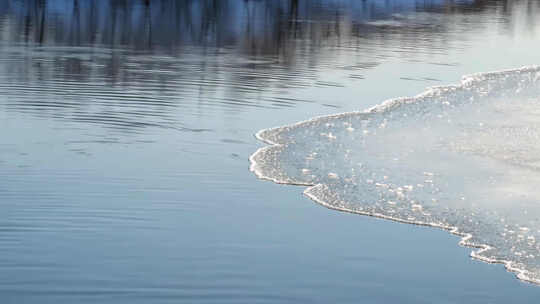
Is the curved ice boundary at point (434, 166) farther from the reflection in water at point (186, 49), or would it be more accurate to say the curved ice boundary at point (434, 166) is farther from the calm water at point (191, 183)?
the reflection in water at point (186, 49)

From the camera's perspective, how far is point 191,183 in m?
11.5

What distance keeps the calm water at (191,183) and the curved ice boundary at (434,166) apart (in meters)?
0.31

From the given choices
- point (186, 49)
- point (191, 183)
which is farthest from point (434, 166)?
point (186, 49)

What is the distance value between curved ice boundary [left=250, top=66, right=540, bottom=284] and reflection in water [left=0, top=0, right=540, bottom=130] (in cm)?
202

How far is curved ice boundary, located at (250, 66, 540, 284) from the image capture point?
32.9 feet

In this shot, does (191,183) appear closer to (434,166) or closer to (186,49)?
(434,166)

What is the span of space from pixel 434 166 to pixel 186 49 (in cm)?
1453

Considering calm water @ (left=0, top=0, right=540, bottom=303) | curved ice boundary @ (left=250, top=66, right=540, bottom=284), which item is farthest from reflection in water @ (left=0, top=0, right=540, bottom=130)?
curved ice boundary @ (left=250, top=66, right=540, bottom=284)

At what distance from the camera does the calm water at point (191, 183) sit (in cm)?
829

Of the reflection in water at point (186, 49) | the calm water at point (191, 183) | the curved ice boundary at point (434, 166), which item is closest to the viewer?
the calm water at point (191, 183)

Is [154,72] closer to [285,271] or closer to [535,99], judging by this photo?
[535,99]

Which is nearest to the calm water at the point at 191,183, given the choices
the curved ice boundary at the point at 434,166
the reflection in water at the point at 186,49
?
the reflection in water at the point at 186,49

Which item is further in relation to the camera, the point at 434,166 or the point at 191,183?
the point at 434,166

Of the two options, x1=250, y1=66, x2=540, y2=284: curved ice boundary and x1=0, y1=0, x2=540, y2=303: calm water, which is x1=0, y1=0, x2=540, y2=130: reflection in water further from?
x1=250, y1=66, x2=540, y2=284: curved ice boundary
